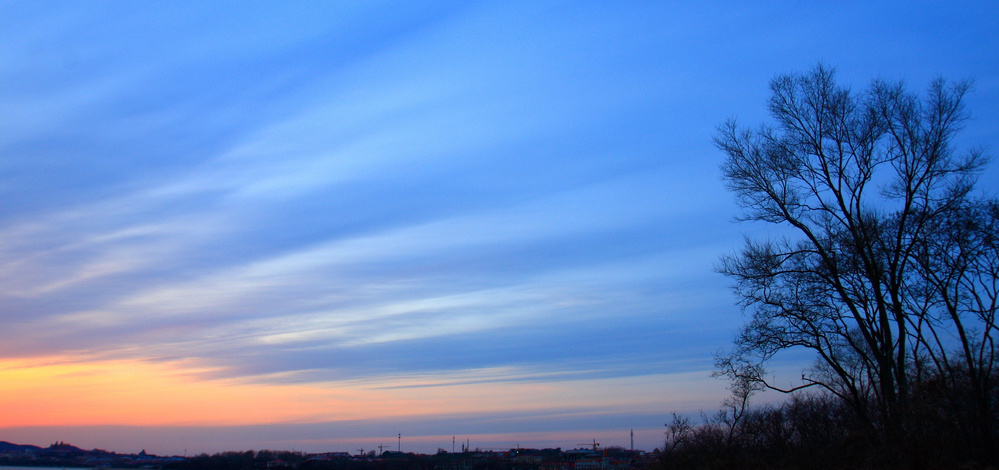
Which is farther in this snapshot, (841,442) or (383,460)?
(383,460)

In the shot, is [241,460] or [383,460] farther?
[241,460]

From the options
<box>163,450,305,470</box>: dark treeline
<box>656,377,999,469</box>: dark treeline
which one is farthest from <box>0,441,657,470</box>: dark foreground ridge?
<box>656,377,999,469</box>: dark treeline

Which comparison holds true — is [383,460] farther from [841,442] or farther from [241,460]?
[841,442]

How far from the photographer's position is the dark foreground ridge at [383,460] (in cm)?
4634

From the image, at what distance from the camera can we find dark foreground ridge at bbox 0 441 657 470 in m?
46.3

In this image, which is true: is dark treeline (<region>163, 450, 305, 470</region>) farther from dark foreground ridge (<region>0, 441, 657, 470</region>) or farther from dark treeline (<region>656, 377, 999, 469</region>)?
dark treeline (<region>656, 377, 999, 469</region>)

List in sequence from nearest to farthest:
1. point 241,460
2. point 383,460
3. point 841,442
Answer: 1. point 841,442
2. point 383,460
3. point 241,460

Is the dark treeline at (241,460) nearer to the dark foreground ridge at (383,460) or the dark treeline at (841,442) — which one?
the dark foreground ridge at (383,460)

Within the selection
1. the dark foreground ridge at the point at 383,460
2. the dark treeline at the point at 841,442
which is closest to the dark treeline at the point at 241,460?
the dark foreground ridge at the point at 383,460

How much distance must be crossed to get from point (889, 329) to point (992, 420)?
10.6ft

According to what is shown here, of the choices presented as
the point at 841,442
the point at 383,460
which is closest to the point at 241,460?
the point at 383,460

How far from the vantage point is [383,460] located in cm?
8081

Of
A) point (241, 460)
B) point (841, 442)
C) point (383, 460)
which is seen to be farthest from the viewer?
point (241, 460)

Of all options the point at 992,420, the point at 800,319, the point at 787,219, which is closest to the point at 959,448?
the point at 992,420
